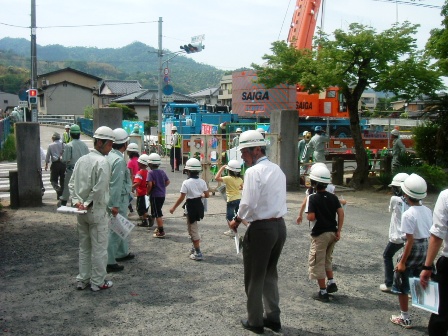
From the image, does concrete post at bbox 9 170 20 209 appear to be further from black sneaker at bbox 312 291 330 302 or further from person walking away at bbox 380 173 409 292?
person walking away at bbox 380 173 409 292

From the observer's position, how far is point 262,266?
5.02 meters

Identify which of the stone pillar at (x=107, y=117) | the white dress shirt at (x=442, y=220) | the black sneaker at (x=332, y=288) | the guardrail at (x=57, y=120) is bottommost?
the black sneaker at (x=332, y=288)

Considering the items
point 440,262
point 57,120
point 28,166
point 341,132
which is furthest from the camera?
point 57,120

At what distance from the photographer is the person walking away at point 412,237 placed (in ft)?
16.8

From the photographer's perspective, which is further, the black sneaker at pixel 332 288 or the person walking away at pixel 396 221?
the black sneaker at pixel 332 288

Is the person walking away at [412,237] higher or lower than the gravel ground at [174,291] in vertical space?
higher

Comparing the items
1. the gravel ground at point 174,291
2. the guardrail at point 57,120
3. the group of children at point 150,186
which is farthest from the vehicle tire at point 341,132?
the guardrail at point 57,120

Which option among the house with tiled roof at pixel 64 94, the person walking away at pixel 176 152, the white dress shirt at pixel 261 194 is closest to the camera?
the white dress shirt at pixel 261 194

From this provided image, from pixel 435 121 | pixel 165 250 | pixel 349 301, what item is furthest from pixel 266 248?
pixel 435 121

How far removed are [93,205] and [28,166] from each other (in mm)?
6433

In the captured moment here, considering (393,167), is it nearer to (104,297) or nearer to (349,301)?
(349,301)

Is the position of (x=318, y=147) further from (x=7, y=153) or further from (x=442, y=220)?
(x=7, y=153)

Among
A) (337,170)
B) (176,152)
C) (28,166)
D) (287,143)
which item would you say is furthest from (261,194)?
(176,152)

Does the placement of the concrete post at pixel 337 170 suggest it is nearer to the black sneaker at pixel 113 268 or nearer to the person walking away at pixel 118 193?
the person walking away at pixel 118 193
